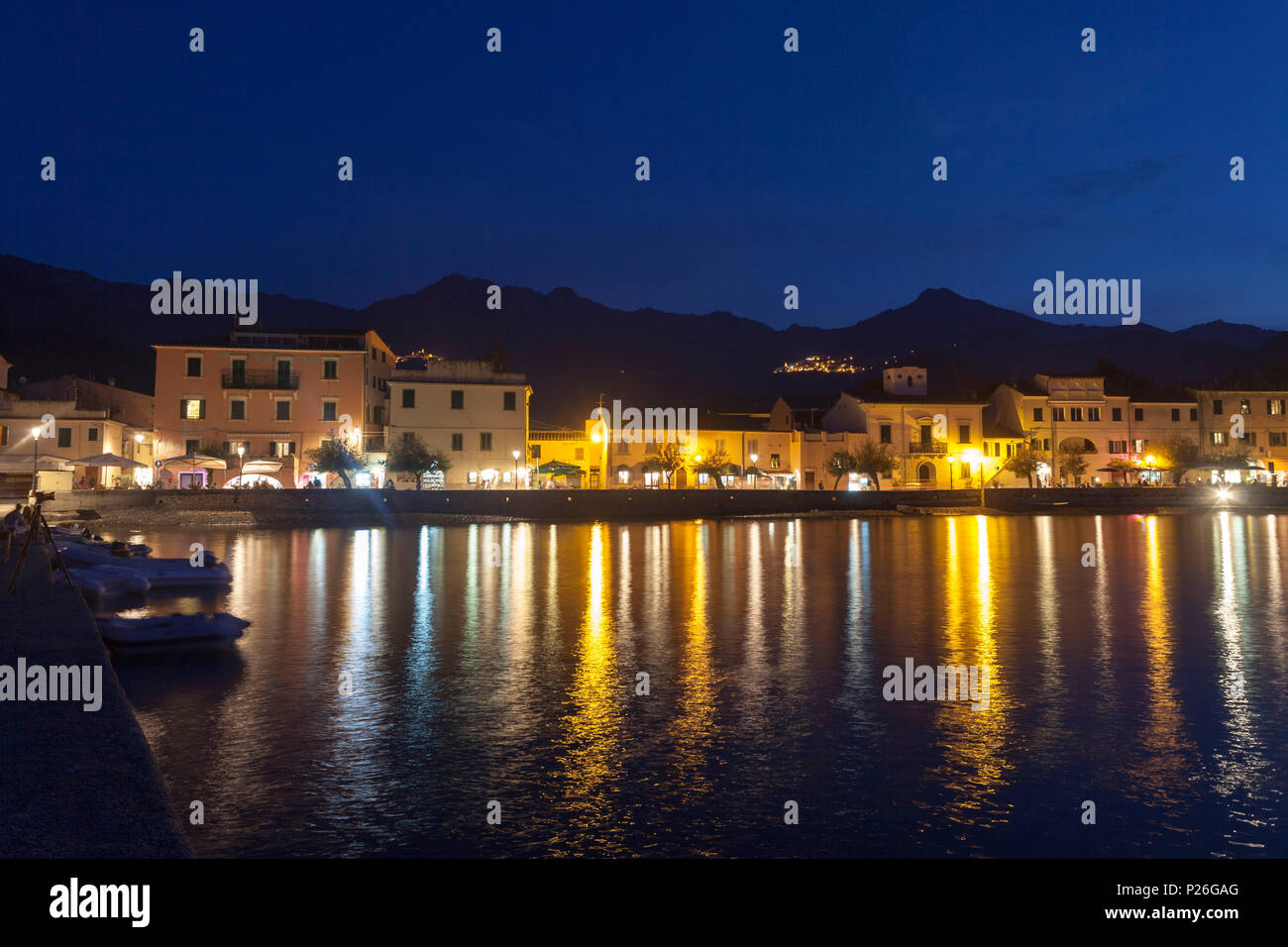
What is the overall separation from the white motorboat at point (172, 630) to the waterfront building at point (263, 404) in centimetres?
3991

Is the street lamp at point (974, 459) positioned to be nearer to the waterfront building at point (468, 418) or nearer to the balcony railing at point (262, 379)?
the waterfront building at point (468, 418)

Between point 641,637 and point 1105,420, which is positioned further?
point 1105,420

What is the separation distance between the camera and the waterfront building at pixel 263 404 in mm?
55031

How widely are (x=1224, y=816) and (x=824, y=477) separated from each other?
217ft

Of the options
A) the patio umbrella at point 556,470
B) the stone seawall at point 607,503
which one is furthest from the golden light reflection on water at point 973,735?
the patio umbrella at point 556,470

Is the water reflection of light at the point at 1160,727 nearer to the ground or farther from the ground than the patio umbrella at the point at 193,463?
nearer to the ground

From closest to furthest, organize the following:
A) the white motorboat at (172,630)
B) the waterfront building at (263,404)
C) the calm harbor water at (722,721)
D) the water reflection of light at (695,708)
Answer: the calm harbor water at (722,721), the water reflection of light at (695,708), the white motorboat at (172,630), the waterfront building at (263,404)

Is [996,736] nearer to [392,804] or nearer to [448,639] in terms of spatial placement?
[392,804]

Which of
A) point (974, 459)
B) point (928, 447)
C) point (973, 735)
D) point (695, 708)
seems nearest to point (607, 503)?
point (928, 447)

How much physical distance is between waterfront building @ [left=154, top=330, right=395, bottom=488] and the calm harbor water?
108 ft

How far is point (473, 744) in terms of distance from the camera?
9.94m

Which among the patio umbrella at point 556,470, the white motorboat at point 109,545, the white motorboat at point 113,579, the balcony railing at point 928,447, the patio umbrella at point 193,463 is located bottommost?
the white motorboat at point 113,579
